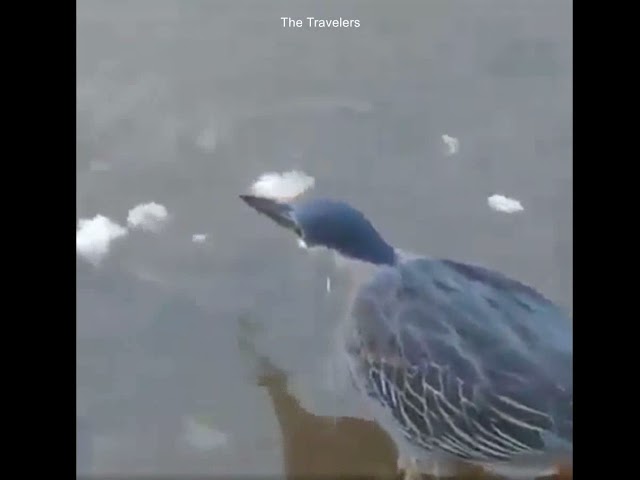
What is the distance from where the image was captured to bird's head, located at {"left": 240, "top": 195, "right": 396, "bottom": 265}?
0.96 m

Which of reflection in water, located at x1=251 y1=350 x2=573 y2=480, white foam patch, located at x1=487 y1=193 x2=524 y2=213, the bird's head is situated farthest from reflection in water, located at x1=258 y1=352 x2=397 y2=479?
white foam patch, located at x1=487 y1=193 x2=524 y2=213

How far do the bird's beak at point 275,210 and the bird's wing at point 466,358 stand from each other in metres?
0.13

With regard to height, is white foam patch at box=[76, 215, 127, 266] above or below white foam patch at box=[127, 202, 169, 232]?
below

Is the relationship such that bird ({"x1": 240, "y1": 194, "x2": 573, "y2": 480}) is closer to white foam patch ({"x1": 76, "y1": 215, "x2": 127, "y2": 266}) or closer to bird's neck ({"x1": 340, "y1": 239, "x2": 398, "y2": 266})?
bird's neck ({"x1": 340, "y1": 239, "x2": 398, "y2": 266})

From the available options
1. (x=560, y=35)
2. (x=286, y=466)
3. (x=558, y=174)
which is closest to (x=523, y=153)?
(x=558, y=174)

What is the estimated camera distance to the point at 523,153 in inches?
39.0

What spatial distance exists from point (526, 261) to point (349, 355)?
0.26m

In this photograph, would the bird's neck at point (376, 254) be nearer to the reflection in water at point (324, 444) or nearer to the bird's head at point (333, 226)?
the bird's head at point (333, 226)

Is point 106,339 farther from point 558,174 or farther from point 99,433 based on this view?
point 558,174

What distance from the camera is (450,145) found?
99 cm

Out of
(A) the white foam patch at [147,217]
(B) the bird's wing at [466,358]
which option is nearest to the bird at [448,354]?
(B) the bird's wing at [466,358]

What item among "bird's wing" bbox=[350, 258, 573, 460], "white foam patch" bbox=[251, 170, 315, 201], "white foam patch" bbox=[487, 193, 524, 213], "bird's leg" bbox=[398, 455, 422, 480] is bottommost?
"bird's leg" bbox=[398, 455, 422, 480]

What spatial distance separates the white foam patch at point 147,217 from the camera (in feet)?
3.20

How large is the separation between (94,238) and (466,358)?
492 mm
